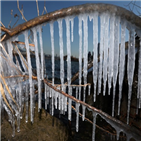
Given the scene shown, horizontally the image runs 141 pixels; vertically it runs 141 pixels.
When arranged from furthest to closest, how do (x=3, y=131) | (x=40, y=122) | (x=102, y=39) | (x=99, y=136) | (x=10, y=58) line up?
(x=99, y=136) → (x=40, y=122) → (x=3, y=131) → (x=10, y=58) → (x=102, y=39)

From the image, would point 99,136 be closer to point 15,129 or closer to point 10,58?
point 15,129

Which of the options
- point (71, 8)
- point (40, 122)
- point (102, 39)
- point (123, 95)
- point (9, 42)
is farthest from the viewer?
point (123, 95)

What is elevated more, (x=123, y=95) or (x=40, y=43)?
(x=40, y=43)

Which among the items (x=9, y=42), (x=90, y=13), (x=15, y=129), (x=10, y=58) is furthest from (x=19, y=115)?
(x=90, y=13)

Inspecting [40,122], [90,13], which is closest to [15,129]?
[40,122]

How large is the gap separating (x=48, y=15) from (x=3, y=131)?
7.87ft

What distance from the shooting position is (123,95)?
3729 mm

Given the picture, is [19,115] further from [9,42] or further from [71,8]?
[71,8]

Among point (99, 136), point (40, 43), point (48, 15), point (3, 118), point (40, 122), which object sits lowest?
point (99, 136)

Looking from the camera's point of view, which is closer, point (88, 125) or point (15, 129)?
point (15, 129)

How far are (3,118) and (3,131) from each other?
25 cm

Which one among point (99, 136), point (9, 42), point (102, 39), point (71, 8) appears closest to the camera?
point (71, 8)

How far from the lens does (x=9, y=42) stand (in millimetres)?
1417

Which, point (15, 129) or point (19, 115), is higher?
point (19, 115)
